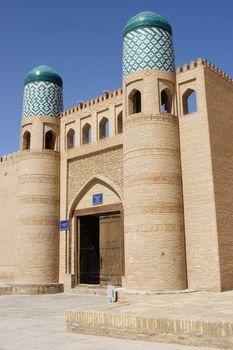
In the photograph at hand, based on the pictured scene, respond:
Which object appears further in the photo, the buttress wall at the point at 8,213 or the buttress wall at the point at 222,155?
the buttress wall at the point at 8,213

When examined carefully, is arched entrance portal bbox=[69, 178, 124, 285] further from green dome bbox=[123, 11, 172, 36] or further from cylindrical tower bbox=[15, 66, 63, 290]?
green dome bbox=[123, 11, 172, 36]

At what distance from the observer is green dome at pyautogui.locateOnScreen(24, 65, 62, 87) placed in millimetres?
15656

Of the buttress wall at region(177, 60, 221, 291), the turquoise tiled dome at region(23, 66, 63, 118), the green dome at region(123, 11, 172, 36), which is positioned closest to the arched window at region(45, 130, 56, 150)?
the turquoise tiled dome at region(23, 66, 63, 118)

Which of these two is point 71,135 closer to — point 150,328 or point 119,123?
point 119,123

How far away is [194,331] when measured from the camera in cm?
540

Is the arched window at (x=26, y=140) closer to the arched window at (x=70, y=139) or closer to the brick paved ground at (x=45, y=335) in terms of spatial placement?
the arched window at (x=70, y=139)

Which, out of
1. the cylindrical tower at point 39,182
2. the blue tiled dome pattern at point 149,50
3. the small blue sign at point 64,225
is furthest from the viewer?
the small blue sign at point 64,225

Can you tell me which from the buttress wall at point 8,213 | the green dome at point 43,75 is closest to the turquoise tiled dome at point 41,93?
the green dome at point 43,75

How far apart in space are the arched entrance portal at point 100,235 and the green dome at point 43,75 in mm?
4655

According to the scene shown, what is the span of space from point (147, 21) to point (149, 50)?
92cm

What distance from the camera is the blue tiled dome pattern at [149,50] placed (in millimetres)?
11992

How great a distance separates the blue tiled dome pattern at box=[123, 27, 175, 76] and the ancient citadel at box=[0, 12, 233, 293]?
0.03 meters

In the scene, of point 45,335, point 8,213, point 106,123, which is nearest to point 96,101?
point 106,123

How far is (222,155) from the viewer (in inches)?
457
